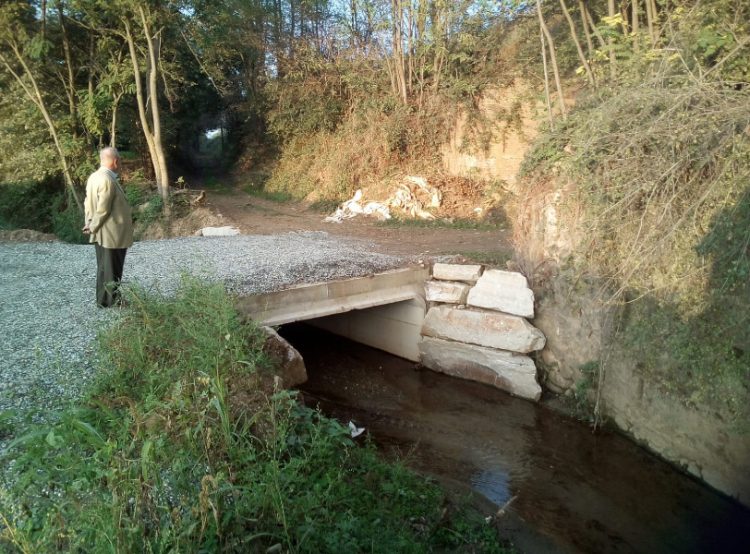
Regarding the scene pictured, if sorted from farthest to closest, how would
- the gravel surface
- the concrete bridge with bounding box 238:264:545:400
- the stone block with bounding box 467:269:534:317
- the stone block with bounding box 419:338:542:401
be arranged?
the stone block with bounding box 467:269:534:317, the stone block with bounding box 419:338:542:401, the concrete bridge with bounding box 238:264:545:400, the gravel surface

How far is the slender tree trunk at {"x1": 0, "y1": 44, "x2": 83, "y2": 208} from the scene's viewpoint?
52.5ft

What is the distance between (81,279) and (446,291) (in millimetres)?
5800

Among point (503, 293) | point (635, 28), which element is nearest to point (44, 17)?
point (503, 293)

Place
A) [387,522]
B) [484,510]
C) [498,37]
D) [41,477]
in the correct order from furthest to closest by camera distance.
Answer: [498,37]
[484,510]
[387,522]
[41,477]

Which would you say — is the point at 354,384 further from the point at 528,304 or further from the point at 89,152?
the point at 89,152

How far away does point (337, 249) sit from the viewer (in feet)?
33.1

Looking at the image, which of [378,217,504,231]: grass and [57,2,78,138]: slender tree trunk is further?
[57,2,78,138]: slender tree trunk

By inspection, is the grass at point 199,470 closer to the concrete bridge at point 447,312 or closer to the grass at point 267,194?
the concrete bridge at point 447,312

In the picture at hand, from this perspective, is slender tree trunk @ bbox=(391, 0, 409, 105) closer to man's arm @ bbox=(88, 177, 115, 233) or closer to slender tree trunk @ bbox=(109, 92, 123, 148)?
slender tree trunk @ bbox=(109, 92, 123, 148)

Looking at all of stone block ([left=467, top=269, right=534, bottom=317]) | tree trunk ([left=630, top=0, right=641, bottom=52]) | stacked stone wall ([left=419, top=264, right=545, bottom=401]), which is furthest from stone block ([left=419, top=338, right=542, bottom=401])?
tree trunk ([left=630, top=0, right=641, bottom=52])

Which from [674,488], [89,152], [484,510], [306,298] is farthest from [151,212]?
[674,488]

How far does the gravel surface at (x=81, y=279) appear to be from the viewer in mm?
4477

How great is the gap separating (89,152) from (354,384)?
14.4 meters

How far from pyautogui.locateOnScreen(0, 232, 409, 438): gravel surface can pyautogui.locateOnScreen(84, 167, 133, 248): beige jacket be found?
82 cm
